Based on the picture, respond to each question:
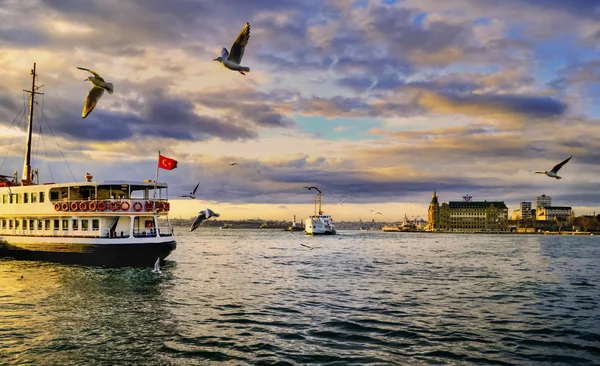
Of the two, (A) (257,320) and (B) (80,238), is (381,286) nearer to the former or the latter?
(A) (257,320)

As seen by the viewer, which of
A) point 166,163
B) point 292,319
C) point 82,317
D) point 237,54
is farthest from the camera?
point 166,163

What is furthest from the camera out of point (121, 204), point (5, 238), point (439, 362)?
point (5, 238)

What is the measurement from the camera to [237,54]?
18.2m

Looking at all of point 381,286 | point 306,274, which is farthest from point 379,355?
point 306,274

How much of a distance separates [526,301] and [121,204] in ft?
104

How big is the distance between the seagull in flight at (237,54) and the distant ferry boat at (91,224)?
26025mm

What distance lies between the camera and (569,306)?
25.4 metres

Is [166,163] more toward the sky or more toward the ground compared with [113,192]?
more toward the sky

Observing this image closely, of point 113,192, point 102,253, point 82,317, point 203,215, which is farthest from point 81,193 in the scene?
point 203,215

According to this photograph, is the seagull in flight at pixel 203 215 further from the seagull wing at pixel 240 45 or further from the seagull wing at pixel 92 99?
the seagull wing at pixel 92 99

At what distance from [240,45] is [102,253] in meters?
28.2

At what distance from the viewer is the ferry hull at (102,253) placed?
3969cm

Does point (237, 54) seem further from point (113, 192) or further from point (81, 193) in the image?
point (81, 193)

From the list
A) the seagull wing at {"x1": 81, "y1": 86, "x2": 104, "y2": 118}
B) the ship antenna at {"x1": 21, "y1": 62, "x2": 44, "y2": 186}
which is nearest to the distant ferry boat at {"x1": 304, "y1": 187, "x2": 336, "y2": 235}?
the ship antenna at {"x1": 21, "y1": 62, "x2": 44, "y2": 186}
